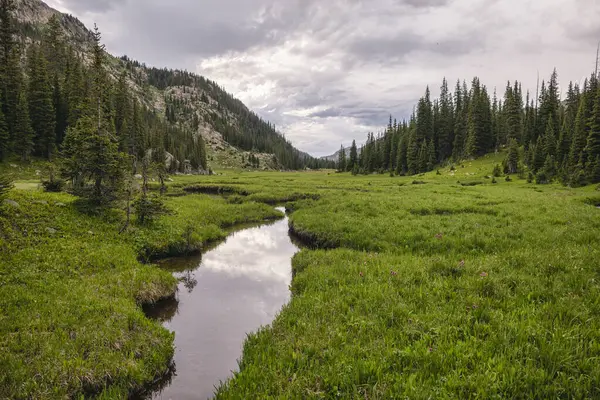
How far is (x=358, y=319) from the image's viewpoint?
8.13 m

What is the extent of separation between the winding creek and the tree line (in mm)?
48522

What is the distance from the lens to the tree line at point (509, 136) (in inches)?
1977

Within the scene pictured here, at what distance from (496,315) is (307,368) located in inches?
187

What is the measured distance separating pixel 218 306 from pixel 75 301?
4847mm

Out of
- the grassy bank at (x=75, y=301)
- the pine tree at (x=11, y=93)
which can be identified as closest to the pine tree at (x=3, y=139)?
the pine tree at (x=11, y=93)

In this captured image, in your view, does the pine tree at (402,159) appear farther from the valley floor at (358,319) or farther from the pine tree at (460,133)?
the valley floor at (358,319)

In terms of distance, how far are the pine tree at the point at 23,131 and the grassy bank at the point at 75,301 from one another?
4635 cm

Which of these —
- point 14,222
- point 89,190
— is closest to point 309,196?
point 89,190

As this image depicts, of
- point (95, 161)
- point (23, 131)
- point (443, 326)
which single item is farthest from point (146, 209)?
point (23, 131)

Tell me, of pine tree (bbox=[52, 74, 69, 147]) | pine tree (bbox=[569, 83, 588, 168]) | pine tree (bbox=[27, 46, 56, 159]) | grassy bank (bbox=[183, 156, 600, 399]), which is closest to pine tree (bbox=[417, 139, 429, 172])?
pine tree (bbox=[569, 83, 588, 168])

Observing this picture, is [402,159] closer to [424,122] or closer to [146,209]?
[424,122]

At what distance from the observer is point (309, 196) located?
40.4 metres

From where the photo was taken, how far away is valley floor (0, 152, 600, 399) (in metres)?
5.77

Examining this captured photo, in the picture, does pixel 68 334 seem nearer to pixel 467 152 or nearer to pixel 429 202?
pixel 429 202
